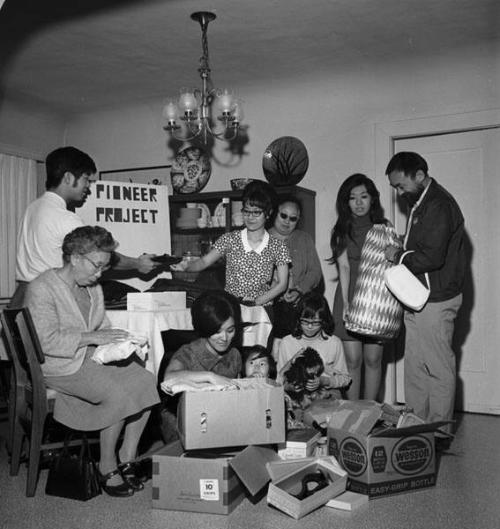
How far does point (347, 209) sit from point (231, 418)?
1947 millimetres

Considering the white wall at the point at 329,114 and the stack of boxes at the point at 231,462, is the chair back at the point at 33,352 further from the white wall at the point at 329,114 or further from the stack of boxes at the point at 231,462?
the white wall at the point at 329,114

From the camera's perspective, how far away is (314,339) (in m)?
3.68

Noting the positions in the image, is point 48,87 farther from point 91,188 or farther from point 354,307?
point 354,307

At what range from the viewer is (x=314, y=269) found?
4.53 meters

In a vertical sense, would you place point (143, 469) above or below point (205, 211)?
below

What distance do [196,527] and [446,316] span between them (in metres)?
1.77

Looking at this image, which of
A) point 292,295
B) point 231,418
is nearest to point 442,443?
point 292,295

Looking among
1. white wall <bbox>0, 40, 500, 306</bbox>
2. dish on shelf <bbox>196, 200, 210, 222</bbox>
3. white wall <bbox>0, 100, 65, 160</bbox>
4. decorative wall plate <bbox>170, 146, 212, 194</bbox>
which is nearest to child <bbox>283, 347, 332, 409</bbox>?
white wall <bbox>0, 40, 500, 306</bbox>

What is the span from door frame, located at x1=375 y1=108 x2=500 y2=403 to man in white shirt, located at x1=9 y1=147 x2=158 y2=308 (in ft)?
7.42

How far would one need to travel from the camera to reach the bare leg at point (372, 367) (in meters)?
3.99

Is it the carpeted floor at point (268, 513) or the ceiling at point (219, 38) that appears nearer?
the carpeted floor at point (268, 513)

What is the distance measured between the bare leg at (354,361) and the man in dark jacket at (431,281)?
0.56 metres

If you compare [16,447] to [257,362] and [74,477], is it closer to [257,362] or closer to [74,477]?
[74,477]

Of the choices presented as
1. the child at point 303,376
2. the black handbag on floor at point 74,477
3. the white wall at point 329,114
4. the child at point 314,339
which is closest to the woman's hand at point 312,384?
the child at point 303,376
